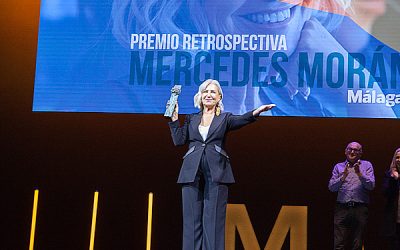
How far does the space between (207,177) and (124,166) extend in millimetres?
2641

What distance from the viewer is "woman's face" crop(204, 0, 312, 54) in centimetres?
571

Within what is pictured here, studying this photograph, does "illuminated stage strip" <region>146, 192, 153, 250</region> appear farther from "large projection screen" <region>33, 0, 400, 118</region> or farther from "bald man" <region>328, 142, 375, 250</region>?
"bald man" <region>328, 142, 375, 250</region>

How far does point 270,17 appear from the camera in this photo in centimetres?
577

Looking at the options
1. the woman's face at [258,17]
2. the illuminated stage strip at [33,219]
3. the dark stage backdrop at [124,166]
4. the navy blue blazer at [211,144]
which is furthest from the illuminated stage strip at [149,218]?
the navy blue blazer at [211,144]

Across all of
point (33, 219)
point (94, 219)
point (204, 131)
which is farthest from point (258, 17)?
point (33, 219)

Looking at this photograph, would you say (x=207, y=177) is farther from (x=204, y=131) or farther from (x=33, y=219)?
(x=33, y=219)

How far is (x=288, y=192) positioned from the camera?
236 inches

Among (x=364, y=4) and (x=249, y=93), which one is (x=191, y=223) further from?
(x=364, y=4)

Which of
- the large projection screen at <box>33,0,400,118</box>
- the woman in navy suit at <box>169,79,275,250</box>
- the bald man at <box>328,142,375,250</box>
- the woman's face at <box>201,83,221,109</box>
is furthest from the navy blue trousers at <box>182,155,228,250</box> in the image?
the large projection screen at <box>33,0,400,118</box>

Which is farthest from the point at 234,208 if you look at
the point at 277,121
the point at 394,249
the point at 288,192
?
the point at 394,249

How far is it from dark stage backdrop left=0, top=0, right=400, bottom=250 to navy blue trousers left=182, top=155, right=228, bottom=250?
243 centimetres

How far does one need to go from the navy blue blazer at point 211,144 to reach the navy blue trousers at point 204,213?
0.04 meters

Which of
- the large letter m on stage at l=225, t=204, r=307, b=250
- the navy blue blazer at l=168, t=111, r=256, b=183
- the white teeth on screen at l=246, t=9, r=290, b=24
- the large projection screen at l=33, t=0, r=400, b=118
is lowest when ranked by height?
the large letter m on stage at l=225, t=204, r=307, b=250

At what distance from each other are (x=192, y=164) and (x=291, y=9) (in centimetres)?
264
